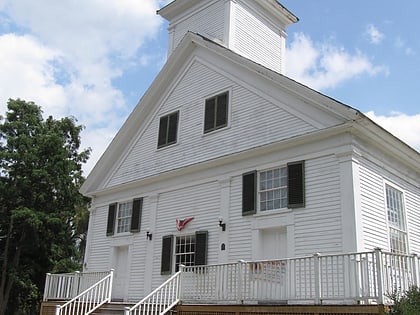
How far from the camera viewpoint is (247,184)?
45.8 feet

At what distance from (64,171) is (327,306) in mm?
22017

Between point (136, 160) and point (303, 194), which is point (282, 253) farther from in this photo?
point (136, 160)

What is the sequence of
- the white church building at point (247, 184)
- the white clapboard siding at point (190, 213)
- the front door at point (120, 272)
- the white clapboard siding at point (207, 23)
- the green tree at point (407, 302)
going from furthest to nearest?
the white clapboard siding at point (207, 23) → the front door at point (120, 272) → the white clapboard siding at point (190, 213) → the white church building at point (247, 184) → the green tree at point (407, 302)

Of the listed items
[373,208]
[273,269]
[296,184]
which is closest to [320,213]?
[296,184]

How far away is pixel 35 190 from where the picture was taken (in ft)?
91.0

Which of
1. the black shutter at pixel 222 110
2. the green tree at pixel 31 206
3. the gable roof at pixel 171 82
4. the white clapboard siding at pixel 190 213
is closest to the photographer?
the gable roof at pixel 171 82

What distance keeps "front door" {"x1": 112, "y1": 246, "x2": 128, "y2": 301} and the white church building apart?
0.05 metres

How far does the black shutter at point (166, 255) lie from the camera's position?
15394 millimetres

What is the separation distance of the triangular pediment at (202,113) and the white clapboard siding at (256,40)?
2.21m

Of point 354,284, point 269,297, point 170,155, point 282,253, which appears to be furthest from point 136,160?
point 354,284

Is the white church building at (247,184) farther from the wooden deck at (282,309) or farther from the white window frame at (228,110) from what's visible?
the wooden deck at (282,309)

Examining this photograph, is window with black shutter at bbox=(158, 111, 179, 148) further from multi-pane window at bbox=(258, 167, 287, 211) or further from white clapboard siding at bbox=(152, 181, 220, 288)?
A: multi-pane window at bbox=(258, 167, 287, 211)

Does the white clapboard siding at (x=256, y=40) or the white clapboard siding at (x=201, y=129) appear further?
the white clapboard siding at (x=256, y=40)

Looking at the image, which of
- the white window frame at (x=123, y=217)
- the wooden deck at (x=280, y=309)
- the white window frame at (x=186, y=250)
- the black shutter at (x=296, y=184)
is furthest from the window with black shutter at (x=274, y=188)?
the white window frame at (x=123, y=217)
